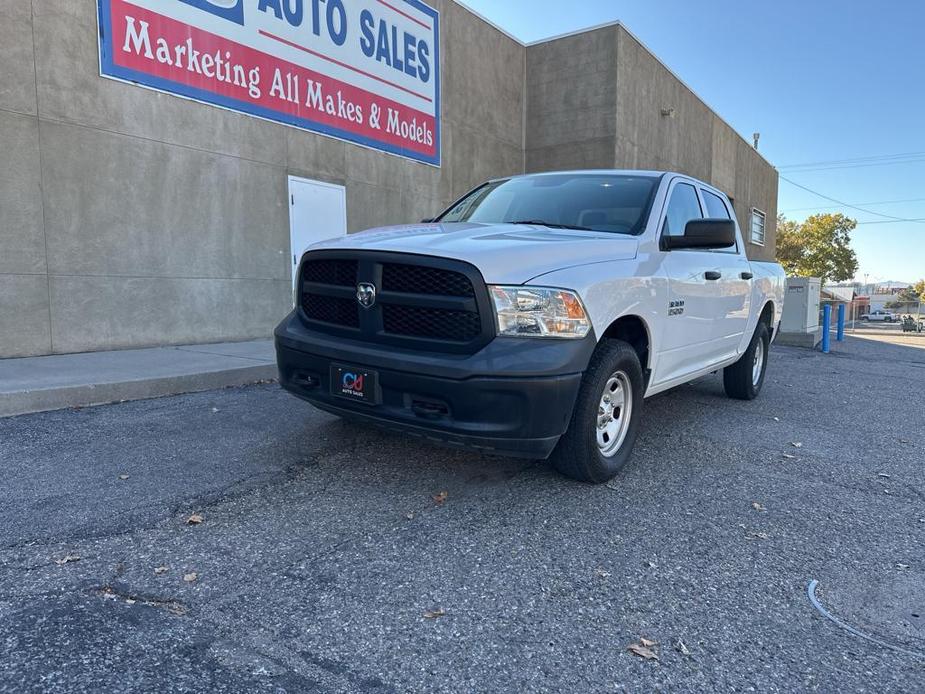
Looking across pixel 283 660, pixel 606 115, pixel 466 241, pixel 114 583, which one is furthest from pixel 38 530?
pixel 606 115

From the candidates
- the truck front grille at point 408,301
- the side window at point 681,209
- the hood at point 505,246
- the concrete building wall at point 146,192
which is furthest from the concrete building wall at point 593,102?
the truck front grille at point 408,301

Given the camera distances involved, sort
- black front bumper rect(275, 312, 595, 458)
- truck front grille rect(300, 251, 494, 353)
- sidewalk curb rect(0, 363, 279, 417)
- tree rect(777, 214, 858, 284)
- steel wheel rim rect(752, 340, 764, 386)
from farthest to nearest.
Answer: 1. tree rect(777, 214, 858, 284)
2. steel wheel rim rect(752, 340, 764, 386)
3. sidewalk curb rect(0, 363, 279, 417)
4. truck front grille rect(300, 251, 494, 353)
5. black front bumper rect(275, 312, 595, 458)

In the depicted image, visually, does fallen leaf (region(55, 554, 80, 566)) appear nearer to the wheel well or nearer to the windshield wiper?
the wheel well

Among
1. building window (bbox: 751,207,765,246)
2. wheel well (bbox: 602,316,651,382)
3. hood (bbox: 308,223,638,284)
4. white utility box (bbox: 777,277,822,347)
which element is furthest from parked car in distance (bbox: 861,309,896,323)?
hood (bbox: 308,223,638,284)

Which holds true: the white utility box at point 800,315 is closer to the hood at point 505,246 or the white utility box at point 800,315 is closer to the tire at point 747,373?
the tire at point 747,373

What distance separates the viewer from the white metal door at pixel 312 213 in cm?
936

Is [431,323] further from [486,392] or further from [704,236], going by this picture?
[704,236]

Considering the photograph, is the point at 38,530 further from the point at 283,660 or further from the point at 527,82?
the point at 527,82

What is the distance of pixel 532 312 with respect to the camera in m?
3.06

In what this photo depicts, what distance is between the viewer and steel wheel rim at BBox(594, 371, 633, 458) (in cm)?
365

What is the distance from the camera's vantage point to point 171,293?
7.86m

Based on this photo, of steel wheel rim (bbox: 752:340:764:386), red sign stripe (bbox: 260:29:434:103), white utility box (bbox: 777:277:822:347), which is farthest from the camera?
white utility box (bbox: 777:277:822:347)

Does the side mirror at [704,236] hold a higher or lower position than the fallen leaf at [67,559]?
higher

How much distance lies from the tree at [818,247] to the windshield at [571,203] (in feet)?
212
